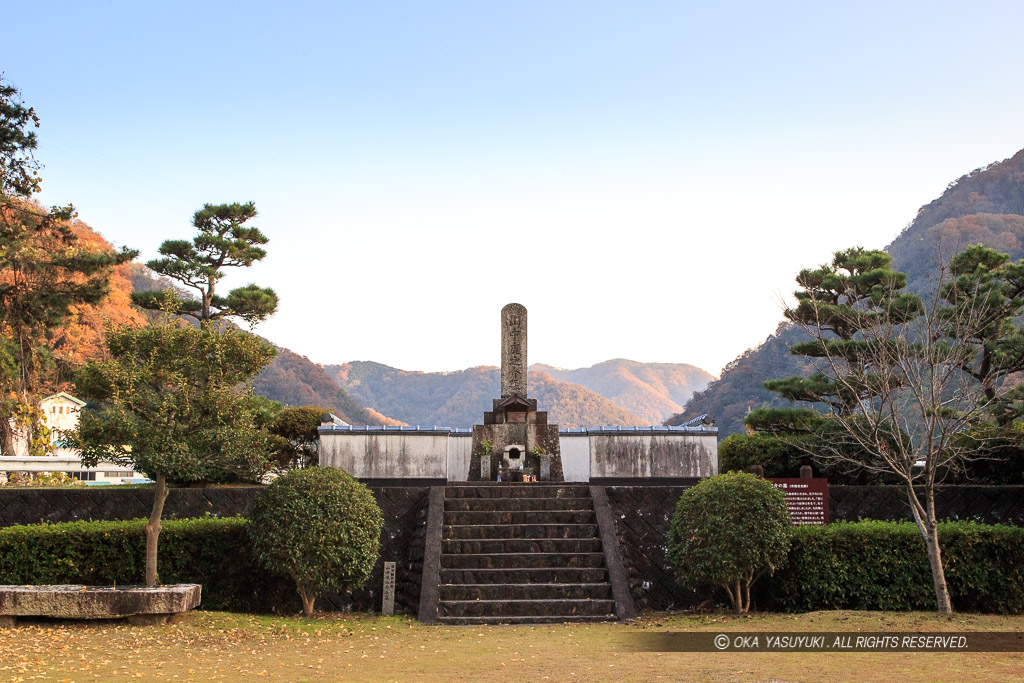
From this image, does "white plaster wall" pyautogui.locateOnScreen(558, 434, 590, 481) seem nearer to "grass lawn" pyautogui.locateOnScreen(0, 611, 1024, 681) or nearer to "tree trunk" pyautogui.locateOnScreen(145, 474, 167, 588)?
"grass lawn" pyautogui.locateOnScreen(0, 611, 1024, 681)

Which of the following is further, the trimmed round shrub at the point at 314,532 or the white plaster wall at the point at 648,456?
the white plaster wall at the point at 648,456

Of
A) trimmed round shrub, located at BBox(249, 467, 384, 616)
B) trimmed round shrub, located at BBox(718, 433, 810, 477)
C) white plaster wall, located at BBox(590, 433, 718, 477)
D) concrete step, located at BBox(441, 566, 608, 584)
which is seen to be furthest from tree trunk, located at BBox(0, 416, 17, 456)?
trimmed round shrub, located at BBox(718, 433, 810, 477)

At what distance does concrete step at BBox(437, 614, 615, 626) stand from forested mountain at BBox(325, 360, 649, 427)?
2404 inches

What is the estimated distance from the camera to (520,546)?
513 inches

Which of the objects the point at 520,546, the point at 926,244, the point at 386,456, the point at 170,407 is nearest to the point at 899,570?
the point at 520,546

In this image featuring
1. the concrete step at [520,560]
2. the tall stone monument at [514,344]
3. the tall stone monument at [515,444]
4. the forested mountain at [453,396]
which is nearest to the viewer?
the concrete step at [520,560]

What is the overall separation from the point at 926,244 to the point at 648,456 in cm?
4594

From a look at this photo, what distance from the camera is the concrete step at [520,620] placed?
11.3m

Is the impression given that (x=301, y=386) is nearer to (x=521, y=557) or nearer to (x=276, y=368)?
(x=276, y=368)

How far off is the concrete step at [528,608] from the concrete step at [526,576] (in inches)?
23.2

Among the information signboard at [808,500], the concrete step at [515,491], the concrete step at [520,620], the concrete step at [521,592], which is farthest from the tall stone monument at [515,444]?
the concrete step at [520,620]

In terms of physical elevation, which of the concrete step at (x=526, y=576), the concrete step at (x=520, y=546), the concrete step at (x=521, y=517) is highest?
the concrete step at (x=521, y=517)

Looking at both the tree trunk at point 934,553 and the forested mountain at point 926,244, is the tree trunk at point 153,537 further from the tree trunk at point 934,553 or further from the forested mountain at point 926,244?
the forested mountain at point 926,244

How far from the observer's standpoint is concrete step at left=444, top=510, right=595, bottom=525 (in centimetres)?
1369
